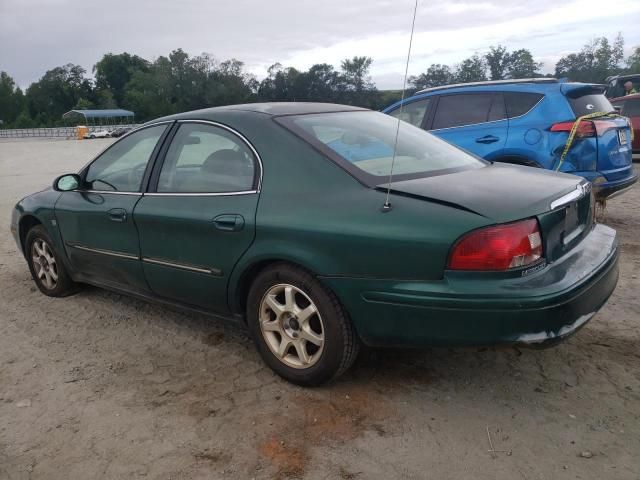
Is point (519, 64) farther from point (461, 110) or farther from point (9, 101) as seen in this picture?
point (9, 101)

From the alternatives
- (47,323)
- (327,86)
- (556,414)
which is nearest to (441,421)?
(556,414)

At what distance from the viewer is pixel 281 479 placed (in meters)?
2.41

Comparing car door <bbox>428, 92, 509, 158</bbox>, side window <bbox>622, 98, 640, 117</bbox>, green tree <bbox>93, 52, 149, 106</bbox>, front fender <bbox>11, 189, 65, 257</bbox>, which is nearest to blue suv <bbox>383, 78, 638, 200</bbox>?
car door <bbox>428, 92, 509, 158</bbox>

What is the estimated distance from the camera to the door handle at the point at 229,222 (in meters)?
3.12

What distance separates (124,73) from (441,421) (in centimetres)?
11907

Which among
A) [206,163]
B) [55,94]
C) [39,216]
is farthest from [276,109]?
[55,94]

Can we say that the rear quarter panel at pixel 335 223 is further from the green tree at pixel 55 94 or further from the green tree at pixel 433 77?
the green tree at pixel 55 94

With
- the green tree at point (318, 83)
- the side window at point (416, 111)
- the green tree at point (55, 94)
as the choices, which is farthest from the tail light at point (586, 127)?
the green tree at point (55, 94)

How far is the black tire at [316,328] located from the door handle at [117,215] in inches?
45.5

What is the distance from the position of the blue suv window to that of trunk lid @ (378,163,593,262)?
347cm

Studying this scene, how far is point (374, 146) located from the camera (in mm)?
3338

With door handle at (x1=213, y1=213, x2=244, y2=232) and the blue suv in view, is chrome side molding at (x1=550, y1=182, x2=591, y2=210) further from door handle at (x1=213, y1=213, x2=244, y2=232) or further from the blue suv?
the blue suv

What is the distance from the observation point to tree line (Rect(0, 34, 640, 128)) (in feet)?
56.9

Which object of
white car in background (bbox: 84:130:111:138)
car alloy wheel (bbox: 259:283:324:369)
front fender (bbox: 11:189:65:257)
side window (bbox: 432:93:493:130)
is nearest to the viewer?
car alloy wheel (bbox: 259:283:324:369)
